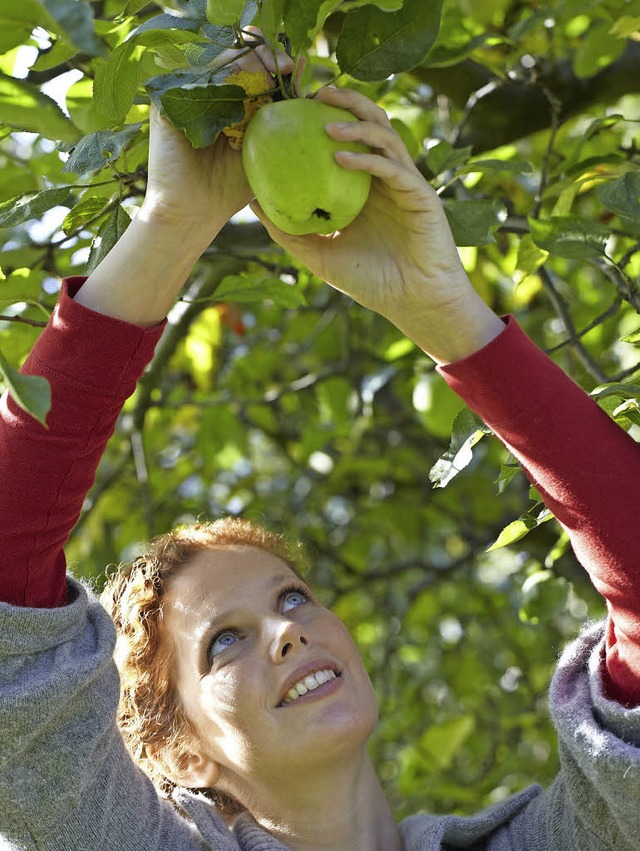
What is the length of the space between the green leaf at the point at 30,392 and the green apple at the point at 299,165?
0.30 metres

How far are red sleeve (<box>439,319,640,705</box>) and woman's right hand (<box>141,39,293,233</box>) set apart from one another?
28cm

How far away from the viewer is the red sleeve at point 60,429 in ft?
3.76

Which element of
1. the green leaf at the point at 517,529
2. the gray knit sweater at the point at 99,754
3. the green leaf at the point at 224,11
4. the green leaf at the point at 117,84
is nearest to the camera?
the green leaf at the point at 224,11

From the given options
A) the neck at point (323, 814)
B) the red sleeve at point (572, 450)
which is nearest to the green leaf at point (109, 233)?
the red sleeve at point (572, 450)

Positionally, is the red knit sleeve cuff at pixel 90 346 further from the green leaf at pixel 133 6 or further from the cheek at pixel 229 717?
the cheek at pixel 229 717

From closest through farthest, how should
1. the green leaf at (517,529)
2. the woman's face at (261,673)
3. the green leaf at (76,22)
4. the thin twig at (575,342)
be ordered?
the green leaf at (76,22), the green leaf at (517,529), the woman's face at (261,673), the thin twig at (575,342)

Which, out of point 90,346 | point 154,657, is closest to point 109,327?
point 90,346

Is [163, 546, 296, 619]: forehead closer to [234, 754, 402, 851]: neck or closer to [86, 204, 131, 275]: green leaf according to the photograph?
[234, 754, 402, 851]: neck

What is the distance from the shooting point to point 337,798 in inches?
56.4

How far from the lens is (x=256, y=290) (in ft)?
5.04

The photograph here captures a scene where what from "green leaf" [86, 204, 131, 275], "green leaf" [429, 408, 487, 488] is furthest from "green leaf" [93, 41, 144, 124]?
"green leaf" [429, 408, 487, 488]

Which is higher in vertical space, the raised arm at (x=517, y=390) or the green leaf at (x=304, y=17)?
the green leaf at (x=304, y=17)

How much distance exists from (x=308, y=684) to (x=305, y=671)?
0.02 metres

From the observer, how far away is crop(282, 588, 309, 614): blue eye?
1.59 metres
